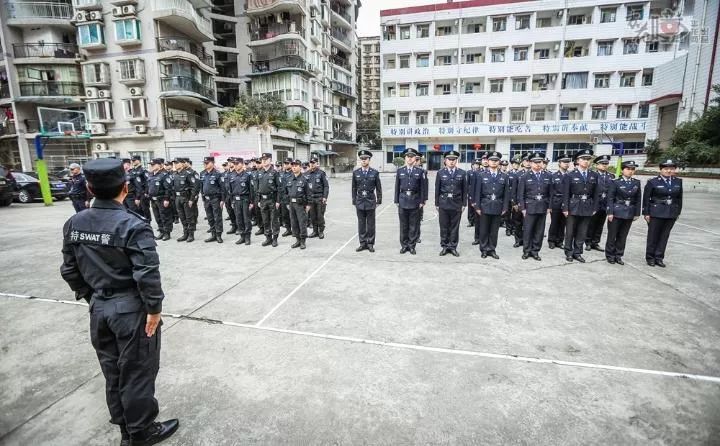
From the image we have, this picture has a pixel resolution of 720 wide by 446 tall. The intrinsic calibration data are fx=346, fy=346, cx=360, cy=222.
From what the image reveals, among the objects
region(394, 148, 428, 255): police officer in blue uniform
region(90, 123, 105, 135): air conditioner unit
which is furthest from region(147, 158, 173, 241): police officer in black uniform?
region(90, 123, 105, 135): air conditioner unit

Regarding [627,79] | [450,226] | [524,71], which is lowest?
[450,226]

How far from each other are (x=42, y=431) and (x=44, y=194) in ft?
55.7

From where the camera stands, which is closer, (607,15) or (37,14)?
(37,14)

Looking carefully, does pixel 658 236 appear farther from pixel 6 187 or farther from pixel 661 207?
pixel 6 187

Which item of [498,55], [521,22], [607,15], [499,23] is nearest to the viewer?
[607,15]

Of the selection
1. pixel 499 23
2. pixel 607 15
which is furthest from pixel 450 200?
pixel 607 15

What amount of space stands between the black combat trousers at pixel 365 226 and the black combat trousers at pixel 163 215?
4.68m

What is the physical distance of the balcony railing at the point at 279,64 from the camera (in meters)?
30.5

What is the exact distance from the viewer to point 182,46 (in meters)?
25.3

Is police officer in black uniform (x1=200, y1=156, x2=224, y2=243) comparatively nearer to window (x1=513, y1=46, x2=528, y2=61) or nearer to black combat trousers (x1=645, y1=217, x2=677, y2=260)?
black combat trousers (x1=645, y1=217, x2=677, y2=260)

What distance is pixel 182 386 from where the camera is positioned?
9.16 ft

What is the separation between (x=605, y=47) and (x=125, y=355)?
41.6 meters

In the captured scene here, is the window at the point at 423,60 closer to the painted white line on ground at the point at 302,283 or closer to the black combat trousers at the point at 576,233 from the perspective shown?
the painted white line on ground at the point at 302,283

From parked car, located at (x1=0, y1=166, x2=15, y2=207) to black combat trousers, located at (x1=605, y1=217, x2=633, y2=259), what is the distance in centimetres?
2079
